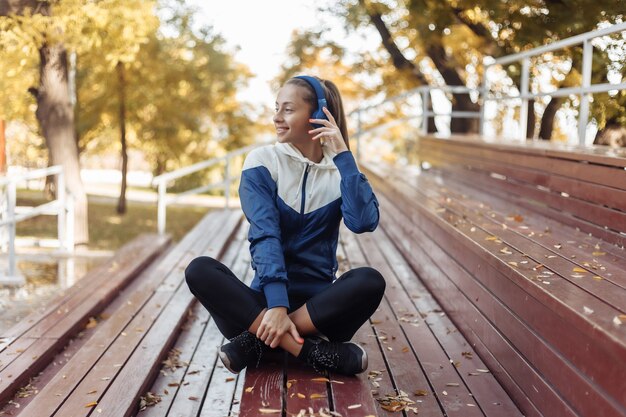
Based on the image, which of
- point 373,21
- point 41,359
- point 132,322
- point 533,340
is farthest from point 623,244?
point 373,21

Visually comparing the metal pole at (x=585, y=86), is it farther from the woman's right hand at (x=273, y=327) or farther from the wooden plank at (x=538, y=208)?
the woman's right hand at (x=273, y=327)

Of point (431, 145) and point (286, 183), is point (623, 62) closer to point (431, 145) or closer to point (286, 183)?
point (286, 183)

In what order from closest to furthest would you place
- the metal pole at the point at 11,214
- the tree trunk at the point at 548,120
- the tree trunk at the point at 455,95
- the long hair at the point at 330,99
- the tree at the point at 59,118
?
1. the long hair at the point at 330,99
2. the metal pole at the point at 11,214
3. the tree trunk at the point at 548,120
4. the tree at the point at 59,118
5. the tree trunk at the point at 455,95

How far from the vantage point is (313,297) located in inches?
126

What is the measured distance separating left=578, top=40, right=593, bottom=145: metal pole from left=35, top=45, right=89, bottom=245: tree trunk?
753cm

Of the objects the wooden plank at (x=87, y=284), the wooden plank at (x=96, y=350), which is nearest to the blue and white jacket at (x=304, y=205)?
the wooden plank at (x=96, y=350)

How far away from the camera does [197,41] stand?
18.1 meters

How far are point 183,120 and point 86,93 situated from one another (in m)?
2.28

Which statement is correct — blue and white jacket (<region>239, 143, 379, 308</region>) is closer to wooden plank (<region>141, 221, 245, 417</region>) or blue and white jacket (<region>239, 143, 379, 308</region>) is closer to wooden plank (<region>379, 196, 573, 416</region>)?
wooden plank (<region>141, 221, 245, 417</region>)

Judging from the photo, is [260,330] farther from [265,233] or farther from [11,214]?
[11,214]

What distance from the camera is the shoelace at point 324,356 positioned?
3.13 m

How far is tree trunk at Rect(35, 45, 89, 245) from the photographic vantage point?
447 inches

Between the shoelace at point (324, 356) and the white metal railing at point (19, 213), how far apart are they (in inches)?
192

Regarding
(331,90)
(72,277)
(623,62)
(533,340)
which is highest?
(623,62)
